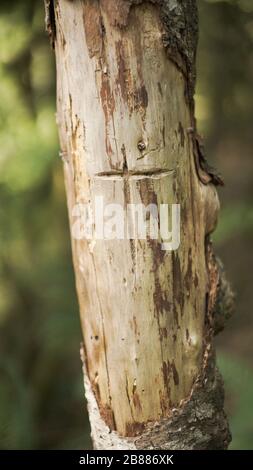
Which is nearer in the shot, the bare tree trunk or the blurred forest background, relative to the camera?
the bare tree trunk

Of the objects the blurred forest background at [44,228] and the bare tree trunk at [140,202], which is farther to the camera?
the blurred forest background at [44,228]

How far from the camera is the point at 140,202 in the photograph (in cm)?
142

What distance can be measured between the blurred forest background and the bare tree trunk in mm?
1144

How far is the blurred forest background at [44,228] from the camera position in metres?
2.71

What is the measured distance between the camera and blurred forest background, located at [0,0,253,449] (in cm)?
271

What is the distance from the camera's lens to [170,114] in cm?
142

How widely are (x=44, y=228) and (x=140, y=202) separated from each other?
6.09 ft

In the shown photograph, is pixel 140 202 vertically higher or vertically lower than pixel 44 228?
higher

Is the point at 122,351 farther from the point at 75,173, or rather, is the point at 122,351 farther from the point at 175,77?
the point at 175,77

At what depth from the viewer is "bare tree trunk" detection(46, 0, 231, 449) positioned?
4.51 feet

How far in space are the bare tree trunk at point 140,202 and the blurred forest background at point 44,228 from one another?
3.75ft
